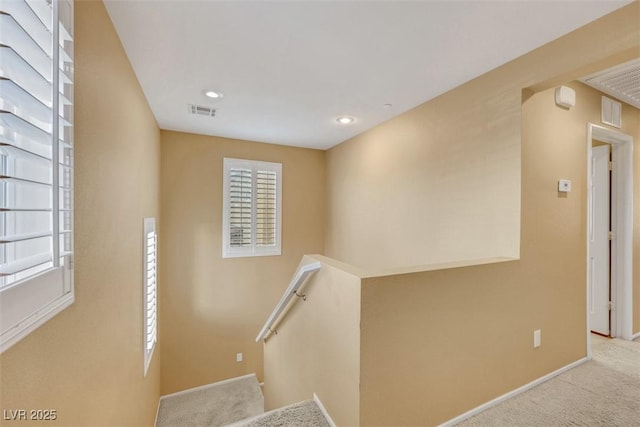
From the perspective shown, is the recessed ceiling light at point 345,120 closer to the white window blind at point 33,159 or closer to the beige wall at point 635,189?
the white window blind at point 33,159

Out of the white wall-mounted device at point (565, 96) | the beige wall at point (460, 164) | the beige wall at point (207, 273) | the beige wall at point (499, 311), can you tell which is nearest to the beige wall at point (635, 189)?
the beige wall at point (499, 311)

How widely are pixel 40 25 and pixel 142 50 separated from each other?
46.8 inches

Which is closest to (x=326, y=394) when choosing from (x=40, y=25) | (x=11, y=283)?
(x=11, y=283)

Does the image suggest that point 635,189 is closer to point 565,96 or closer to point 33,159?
point 565,96

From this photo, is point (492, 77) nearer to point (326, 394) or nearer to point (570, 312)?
point (570, 312)

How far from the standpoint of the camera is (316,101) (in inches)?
99.7

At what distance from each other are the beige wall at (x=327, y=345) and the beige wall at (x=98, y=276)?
3.82 ft

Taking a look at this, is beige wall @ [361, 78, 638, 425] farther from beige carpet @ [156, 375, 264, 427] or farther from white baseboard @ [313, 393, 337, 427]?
beige carpet @ [156, 375, 264, 427]

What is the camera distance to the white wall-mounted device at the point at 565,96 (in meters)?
1.99

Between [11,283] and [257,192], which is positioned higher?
[257,192]

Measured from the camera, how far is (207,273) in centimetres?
371

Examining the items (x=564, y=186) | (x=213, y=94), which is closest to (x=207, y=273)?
(x=213, y=94)

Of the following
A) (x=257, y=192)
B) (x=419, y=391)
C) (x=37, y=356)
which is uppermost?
(x=257, y=192)

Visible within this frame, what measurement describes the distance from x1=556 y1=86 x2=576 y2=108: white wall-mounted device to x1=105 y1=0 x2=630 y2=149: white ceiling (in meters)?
0.55
